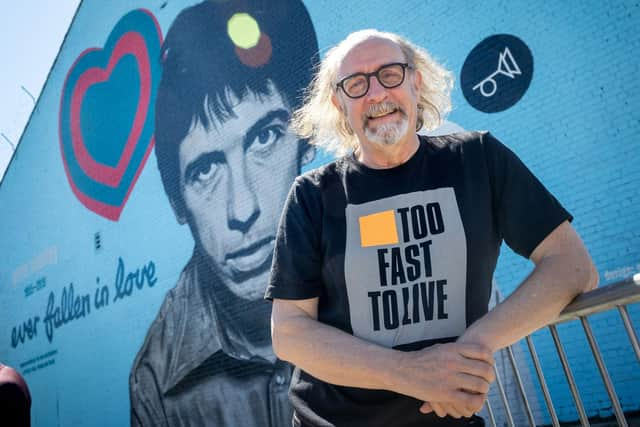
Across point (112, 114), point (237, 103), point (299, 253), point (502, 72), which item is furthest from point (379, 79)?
point (112, 114)

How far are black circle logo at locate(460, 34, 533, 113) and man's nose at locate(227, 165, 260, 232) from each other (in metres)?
3.35

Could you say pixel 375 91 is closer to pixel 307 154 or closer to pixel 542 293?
pixel 542 293

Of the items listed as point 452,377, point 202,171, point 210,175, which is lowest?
point 452,377

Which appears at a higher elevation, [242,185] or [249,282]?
[242,185]

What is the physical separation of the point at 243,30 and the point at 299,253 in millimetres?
7552

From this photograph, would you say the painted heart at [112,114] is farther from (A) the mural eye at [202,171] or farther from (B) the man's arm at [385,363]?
(B) the man's arm at [385,363]

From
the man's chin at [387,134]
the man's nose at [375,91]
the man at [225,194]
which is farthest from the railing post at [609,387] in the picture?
the man at [225,194]

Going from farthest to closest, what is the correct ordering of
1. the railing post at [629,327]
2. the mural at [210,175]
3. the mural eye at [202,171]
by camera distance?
the mural eye at [202,171] → the mural at [210,175] → the railing post at [629,327]

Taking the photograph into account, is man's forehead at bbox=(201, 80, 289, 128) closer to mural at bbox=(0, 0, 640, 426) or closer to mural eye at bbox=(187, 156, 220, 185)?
mural at bbox=(0, 0, 640, 426)

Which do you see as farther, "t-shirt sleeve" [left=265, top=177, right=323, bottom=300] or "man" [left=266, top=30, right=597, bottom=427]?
"t-shirt sleeve" [left=265, top=177, right=323, bottom=300]

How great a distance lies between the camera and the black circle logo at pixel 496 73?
5531mm

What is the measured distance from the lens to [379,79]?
171 centimetres

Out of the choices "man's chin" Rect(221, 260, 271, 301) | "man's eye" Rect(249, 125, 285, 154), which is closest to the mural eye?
"man's eye" Rect(249, 125, 285, 154)

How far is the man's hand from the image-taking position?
1.26 metres
